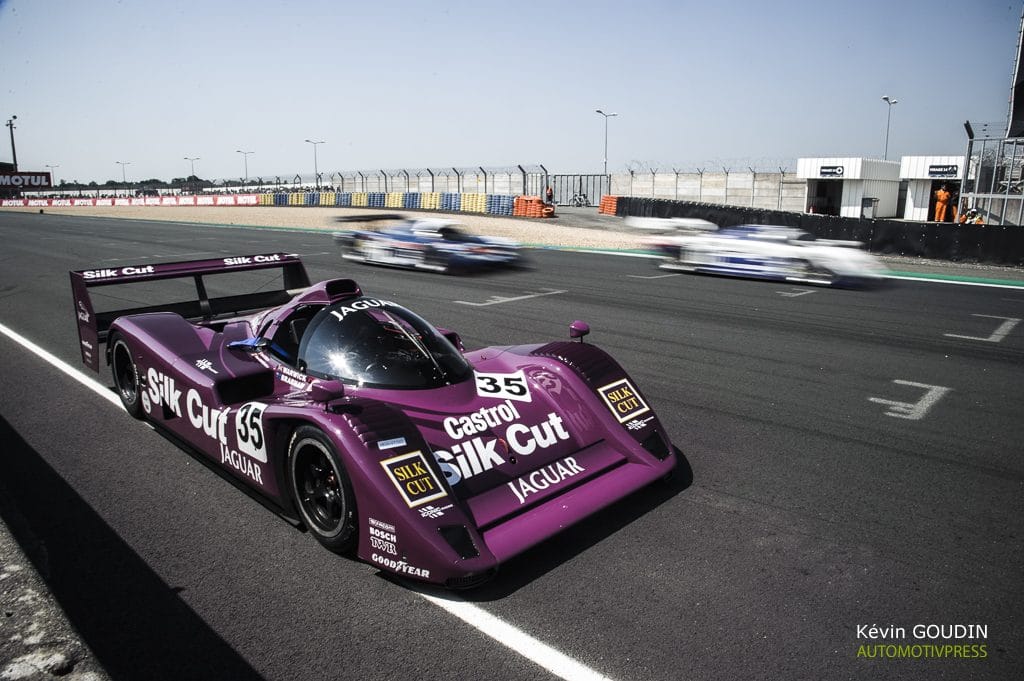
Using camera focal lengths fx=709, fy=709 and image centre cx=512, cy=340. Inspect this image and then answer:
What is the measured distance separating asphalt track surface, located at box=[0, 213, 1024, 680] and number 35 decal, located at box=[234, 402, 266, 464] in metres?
0.42

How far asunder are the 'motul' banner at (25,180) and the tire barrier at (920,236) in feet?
296

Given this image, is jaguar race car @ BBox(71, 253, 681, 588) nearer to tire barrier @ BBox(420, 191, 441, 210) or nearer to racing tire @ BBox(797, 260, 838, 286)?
racing tire @ BBox(797, 260, 838, 286)

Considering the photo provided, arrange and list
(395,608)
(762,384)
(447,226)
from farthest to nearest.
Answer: (447,226) → (762,384) → (395,608)

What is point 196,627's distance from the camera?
332cm

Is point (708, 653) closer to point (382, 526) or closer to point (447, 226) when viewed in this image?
point (382, 526)

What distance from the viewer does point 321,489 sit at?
13.5ft

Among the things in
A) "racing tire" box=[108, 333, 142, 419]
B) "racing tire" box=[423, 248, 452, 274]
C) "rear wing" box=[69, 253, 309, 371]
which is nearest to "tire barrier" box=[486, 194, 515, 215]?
"racing tire" box=[423, 248, 452, 274]

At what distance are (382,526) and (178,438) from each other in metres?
2.83

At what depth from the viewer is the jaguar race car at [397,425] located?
3.63 meters

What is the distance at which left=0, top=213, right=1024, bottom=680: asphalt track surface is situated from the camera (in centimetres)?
314

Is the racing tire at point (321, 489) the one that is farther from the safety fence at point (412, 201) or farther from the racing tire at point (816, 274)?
the safety fence at point (412, 201)

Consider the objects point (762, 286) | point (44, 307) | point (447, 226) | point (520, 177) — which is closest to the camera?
point (44, 307)

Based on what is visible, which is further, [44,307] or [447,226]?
[447,226]

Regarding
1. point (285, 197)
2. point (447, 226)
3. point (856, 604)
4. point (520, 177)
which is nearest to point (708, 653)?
point (856, 604)
